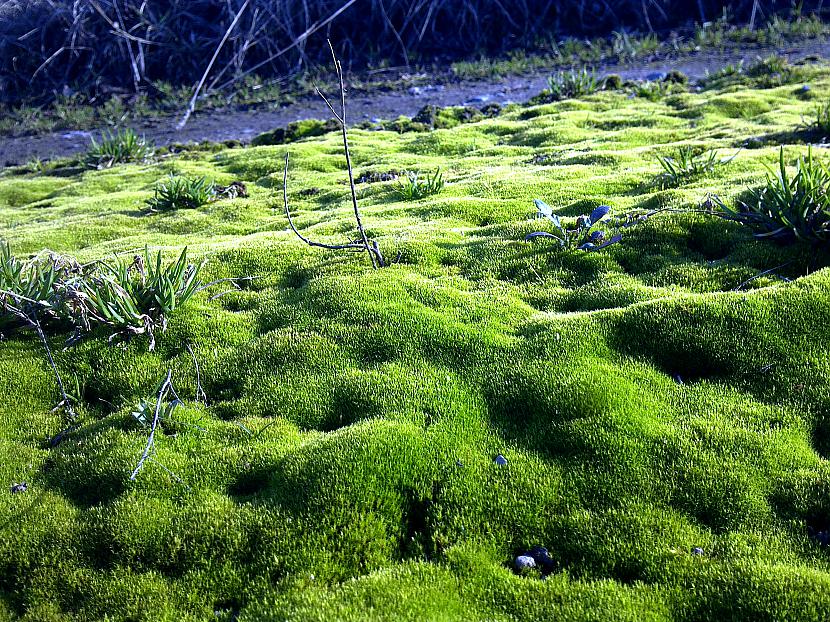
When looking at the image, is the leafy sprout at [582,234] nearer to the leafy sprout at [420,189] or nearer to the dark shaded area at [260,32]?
the leafy sprout at [420,189]

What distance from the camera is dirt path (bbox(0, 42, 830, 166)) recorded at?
1578 cm

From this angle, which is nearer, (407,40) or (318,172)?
(318,172)

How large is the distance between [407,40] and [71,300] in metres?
17.6

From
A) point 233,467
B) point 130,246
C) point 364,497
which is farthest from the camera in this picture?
point 130,246

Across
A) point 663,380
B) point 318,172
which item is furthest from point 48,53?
point 663,380

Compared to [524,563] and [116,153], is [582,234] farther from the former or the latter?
[116,153]

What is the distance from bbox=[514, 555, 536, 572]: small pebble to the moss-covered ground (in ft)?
0.21

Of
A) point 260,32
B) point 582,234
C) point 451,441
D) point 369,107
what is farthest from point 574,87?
point 451,441

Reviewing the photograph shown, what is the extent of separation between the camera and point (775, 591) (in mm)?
2789

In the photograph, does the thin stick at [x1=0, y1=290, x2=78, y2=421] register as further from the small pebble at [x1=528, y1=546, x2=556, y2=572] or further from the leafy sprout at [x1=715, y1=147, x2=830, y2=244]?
the leafy sprout at [x1=715, y1=147, x2=830, y2=244]

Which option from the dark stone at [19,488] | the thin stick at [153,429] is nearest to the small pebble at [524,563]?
A: the thin stick at [153,429]

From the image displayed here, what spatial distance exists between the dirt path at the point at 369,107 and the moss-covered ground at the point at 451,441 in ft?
34.9

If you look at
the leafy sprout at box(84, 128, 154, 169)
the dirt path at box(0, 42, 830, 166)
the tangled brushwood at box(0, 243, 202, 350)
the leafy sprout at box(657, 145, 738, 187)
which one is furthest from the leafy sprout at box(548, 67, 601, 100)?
the tangled brushwood at box(0, 243, 202, 350)

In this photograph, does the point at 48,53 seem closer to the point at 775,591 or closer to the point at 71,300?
the point at 71,300
